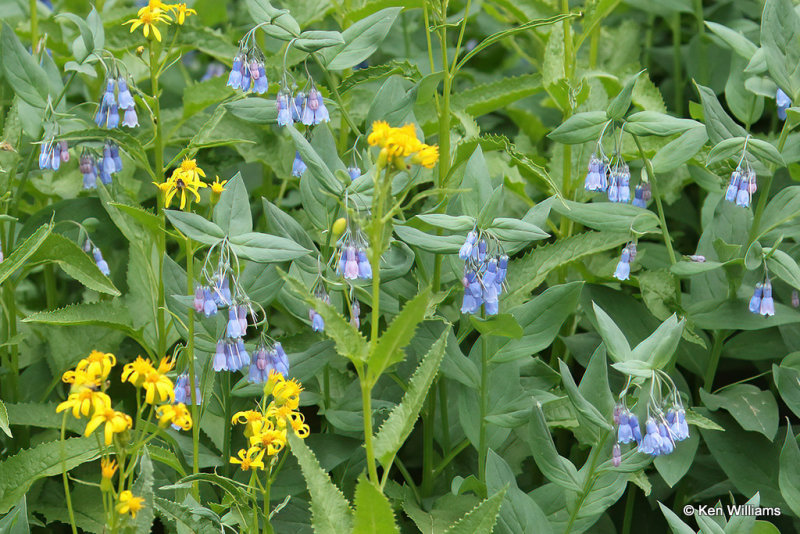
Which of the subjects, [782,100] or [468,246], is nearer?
[468,246]

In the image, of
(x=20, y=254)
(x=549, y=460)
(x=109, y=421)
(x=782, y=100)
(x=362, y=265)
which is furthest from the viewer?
(x=782, y=100)

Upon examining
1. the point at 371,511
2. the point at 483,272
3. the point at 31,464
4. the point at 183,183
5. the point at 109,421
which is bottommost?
the point at 31,464

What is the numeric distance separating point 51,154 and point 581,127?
134cm

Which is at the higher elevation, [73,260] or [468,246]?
[468,246]

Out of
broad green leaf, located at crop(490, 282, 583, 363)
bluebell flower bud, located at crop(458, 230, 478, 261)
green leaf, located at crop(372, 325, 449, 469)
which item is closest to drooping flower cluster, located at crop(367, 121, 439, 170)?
green leaf, located at crop(372, 325, 449, 469)

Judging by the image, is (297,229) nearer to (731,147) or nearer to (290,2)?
(731,147)

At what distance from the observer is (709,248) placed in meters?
2.51

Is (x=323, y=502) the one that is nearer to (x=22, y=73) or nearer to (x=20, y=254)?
(x=20, y=254)

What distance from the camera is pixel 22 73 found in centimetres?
231

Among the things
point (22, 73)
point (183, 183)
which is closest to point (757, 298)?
point (183, 183)

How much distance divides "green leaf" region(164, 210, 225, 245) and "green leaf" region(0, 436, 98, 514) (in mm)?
604

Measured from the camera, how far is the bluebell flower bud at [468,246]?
1.85 metres

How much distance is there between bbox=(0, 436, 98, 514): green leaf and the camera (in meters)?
2.06

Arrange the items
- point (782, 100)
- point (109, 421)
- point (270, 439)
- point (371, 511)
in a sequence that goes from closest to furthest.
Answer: point (109, 421) < point (371, 511) < point (270, 439) < point (782, 100)
